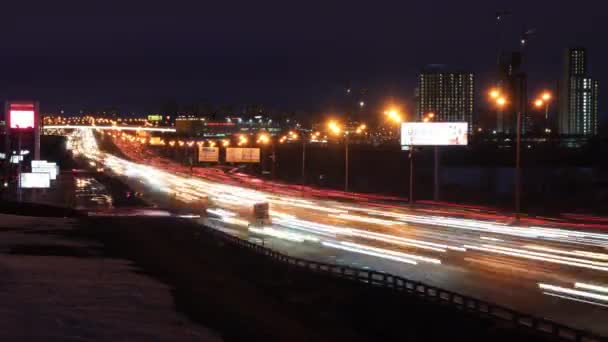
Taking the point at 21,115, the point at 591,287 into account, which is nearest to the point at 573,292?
the point at 591,287

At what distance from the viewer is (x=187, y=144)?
130625mm

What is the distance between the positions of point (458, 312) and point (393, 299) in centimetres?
317

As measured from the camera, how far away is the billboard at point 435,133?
71812 millimetres

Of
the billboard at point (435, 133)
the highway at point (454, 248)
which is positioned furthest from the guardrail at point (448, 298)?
the billboard at point (435, 133)

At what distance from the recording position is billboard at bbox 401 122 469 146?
7181 cm

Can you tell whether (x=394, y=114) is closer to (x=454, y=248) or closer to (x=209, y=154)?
(x=209, y=154)

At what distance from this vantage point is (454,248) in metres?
36.9

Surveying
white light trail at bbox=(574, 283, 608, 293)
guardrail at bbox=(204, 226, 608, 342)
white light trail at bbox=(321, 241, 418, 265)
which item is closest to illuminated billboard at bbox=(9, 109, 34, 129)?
white light trail at bbox=(321, 241, 418, 265)

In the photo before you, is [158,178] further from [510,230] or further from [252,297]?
[252,297]

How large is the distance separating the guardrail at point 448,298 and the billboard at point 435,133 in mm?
39345

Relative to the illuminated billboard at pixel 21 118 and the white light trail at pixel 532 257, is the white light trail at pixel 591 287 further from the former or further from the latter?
the illuminated billboard at pixel 21 118

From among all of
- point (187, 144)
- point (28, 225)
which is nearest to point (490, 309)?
point (28, 225)

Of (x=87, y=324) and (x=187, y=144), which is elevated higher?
(x=187, y=144)

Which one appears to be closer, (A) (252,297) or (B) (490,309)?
(B) (490,309)
